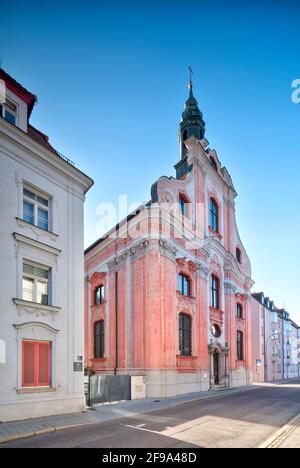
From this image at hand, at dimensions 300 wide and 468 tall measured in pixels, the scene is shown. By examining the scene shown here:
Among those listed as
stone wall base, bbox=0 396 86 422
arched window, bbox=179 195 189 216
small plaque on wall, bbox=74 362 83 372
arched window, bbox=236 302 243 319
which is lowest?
stone wall base, bbox=0 396 86 422

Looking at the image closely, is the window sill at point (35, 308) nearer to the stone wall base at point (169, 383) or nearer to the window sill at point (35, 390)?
the window sill at point (35, 390)

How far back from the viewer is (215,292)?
30.0 meters

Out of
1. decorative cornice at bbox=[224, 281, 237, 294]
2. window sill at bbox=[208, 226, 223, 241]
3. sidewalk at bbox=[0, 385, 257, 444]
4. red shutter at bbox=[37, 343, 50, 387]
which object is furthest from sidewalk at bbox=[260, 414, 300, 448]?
decorative cornice at bbox=[224, 281, 237, 294]

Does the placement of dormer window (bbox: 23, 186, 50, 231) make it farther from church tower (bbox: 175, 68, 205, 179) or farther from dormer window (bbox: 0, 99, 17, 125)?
church tower (bbox: 175, 68, 205, 179)

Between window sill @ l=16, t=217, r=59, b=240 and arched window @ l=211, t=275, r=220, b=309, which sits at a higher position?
window sill @ l=16, t=217, r=59, b=240

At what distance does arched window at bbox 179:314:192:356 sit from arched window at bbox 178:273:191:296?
1561 mm

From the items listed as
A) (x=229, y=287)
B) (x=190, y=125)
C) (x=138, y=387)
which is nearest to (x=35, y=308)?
(x=138, y=387)

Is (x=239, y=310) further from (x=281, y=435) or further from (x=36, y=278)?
(x=281, y=435)

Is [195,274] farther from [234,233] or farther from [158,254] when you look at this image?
[234,233]

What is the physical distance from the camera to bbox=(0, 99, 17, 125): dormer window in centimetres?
1421

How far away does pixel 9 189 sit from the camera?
1362 cm

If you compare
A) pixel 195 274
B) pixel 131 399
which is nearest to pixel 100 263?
pixel 195 274

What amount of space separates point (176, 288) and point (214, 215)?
379 inches
